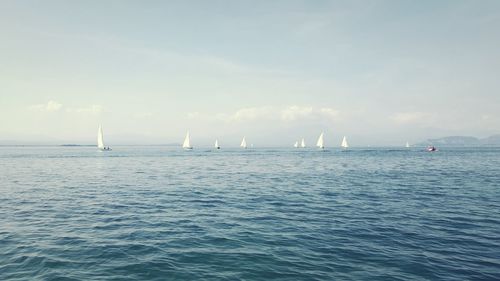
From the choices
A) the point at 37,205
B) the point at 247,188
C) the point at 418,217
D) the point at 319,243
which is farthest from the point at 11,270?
the point at 247,188

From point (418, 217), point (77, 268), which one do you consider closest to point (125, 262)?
point (77, 268)

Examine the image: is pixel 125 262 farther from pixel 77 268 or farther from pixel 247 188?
pixel 247 188

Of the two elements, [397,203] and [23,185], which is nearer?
[397,203]

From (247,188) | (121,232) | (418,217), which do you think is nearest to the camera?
(121,232)

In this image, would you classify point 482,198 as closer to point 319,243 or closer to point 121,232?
point 319,243

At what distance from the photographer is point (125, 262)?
1572 cm

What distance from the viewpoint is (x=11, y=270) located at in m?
14.6

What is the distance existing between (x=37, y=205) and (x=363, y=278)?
30.4 metres

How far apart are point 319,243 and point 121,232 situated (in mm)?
12986

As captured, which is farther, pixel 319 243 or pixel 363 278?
pixel 319 243

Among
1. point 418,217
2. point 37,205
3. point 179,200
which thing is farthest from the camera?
point 179,200

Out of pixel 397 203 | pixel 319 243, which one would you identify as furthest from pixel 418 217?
pixel 319 243

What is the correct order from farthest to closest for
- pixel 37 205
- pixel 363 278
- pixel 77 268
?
pixel 37 205, pixel 77 268, pixel 363 278

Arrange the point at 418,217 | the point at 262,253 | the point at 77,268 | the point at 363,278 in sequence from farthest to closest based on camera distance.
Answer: the point at 418,217
the point at 262,253
the point at 77,268
the point at 363,278
